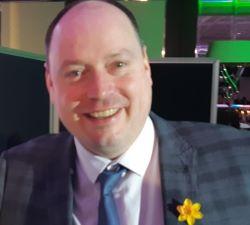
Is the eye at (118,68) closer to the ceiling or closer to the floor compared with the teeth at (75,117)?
closer to the ceiling

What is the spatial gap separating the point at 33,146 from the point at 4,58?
47 cm

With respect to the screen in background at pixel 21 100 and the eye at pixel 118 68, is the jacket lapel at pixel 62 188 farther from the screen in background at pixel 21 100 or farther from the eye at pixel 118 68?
the screen in background at pixel 21 100

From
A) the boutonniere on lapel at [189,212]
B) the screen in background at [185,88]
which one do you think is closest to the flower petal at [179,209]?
the boutonniere on lapel at [189,212]

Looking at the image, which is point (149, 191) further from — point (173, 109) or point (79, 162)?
point (173, 109)

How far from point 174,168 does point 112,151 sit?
18 cm

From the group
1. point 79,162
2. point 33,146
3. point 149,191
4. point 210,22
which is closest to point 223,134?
point 149,191

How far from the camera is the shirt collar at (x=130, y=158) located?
1.03 meters

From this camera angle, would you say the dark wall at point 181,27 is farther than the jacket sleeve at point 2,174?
Yes

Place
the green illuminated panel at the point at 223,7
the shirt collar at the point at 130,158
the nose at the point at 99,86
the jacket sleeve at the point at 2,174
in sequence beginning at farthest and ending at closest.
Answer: the green illuminated panel at the point at 223,7 → the jacket sleeve at the point at 2,174 → the shirt collar at the point at 130,158 → the nose at the point at 99,86

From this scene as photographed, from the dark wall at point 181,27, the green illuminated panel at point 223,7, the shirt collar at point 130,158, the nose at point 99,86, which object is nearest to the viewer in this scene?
the nose at point 99,86

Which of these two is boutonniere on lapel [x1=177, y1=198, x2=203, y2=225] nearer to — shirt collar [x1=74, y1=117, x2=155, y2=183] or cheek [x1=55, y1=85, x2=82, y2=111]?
shirt collar [x1=74, y1=117, x2=155, y2=183]

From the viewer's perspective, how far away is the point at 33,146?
1228 millimetres

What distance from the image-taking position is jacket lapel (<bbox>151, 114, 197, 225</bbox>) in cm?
104

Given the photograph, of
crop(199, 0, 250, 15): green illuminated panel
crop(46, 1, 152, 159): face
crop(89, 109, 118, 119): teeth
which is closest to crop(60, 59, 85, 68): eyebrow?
crop(46, 1, 152, 159): face
